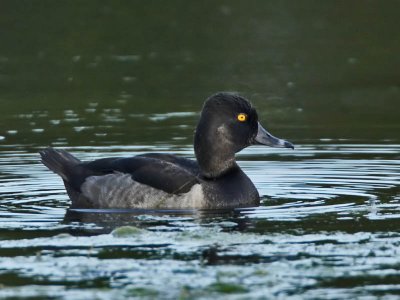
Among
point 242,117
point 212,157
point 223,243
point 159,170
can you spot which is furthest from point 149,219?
point 242,117

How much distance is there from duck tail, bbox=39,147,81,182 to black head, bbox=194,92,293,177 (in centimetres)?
144

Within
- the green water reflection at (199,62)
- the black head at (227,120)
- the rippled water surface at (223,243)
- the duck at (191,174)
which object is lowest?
the rippled water surface at (223,243)

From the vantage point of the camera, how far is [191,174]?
11867 millimetres

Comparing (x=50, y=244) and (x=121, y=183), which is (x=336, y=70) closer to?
(x=121, y=183)

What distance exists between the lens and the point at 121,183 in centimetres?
1198

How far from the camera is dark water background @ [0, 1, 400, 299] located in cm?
862

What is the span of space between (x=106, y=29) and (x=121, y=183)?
1564 cm

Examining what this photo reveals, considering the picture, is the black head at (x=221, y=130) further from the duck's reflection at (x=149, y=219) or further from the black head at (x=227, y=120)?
the duck's reflection at (x=149, y=219)

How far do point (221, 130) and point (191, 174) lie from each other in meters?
0.64

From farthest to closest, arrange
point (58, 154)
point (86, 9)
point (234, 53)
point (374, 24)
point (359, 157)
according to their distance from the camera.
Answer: point (86, 9), point (374, 24), point (234, 53), point (359, 157), point (58, 154)

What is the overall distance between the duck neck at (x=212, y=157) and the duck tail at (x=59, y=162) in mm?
1434

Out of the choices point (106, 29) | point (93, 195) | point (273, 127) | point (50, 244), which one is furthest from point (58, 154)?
point (106, 29)

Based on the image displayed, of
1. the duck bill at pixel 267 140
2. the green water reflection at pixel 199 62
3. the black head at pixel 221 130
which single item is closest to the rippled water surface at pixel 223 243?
the duck bill at pixel 267 140

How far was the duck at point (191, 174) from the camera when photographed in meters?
11.7
